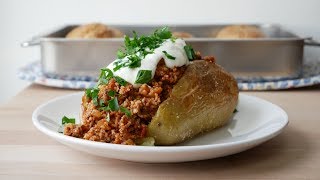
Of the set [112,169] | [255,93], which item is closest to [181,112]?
[112,169]

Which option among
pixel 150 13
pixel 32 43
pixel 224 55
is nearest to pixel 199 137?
pixel 224 55

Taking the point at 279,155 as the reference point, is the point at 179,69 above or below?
above

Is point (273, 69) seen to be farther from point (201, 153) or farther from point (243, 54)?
point (201, 153)

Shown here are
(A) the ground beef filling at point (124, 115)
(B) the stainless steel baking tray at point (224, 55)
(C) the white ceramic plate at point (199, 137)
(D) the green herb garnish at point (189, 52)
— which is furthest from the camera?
(B) the stainless steel baking tray at point (224, 55)

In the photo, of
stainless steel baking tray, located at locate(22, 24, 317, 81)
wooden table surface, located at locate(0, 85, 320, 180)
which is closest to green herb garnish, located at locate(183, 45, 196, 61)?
wooden table surface, located at locate(0, 85, 320, 180)

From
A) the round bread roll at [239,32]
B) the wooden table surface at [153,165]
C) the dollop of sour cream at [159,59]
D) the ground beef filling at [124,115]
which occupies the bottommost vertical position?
the wooden table surface at [153,165]

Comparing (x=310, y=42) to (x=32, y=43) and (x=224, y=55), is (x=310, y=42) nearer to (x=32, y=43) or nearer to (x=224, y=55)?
(x=224, y=55)

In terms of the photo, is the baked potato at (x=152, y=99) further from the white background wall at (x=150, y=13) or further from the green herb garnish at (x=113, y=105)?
the white background wall at (x=150, y=13)

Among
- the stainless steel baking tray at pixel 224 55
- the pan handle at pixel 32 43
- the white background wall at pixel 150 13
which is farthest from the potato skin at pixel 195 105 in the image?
the white background wall at pixel 150 13
